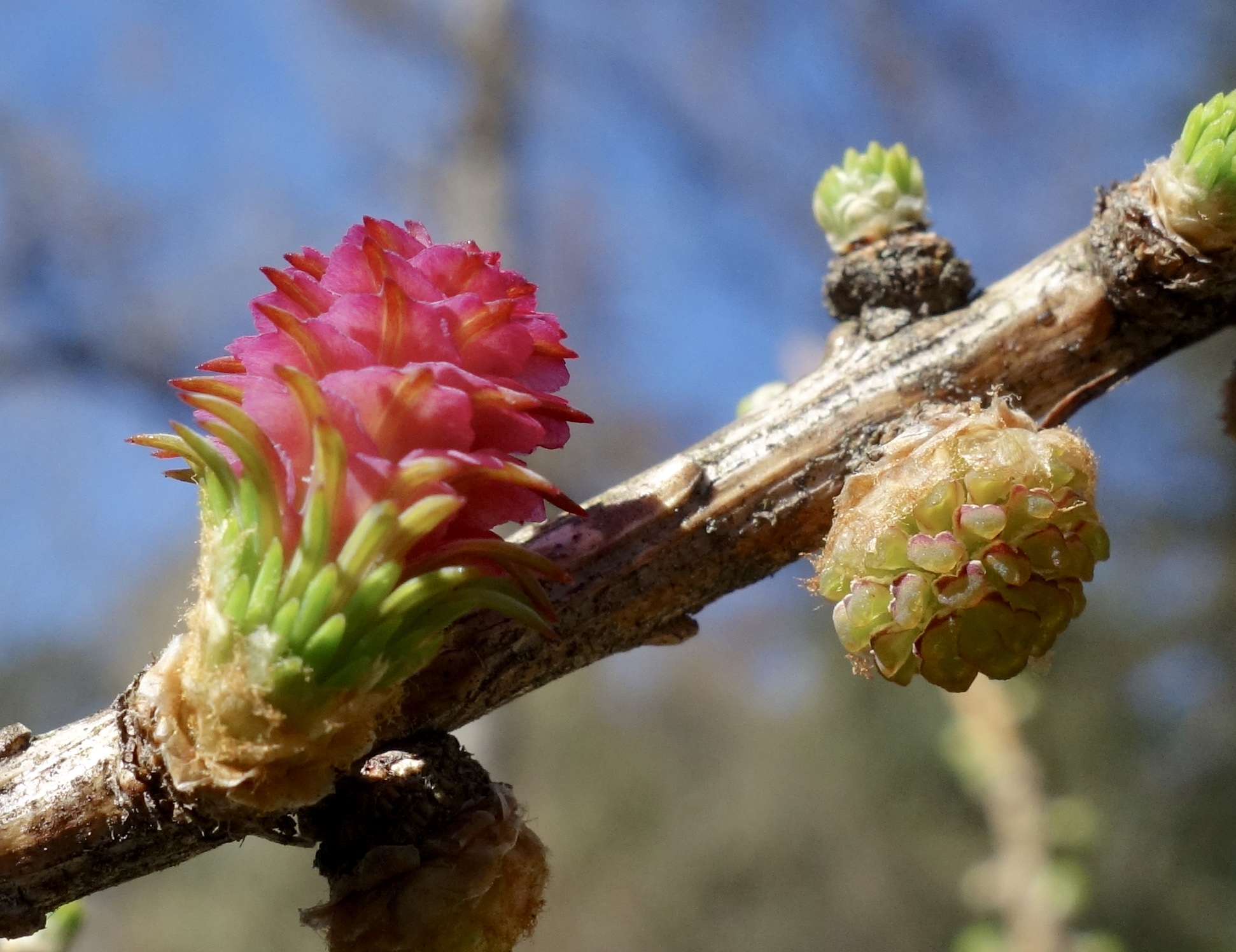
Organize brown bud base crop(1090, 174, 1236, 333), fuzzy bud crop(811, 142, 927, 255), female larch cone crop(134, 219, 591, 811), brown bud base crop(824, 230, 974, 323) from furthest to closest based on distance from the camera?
1. fuzzy bud crop(811, 142, 927, 255)
2. brown bud base crop(824, 230, 974, 323)
3. brown bud base crop(1090, 174, 1236, 333)
4. female larch cone crop(134, 219, 591, 811)

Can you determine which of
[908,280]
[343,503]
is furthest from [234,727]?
[908,280]

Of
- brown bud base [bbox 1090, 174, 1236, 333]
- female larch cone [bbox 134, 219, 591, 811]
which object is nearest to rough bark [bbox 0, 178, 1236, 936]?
brown bud base [bbox 1090, 174, 1236, 333]

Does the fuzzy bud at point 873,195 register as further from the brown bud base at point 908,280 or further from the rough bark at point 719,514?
the rough bark at point 719,514

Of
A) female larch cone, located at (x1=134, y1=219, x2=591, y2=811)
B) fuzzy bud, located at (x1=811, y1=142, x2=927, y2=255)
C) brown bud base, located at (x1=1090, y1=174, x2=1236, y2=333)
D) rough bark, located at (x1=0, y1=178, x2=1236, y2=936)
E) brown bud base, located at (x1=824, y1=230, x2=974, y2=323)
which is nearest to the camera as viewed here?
female larch cone, located at (x1=134, y1=219, x2=591, y2=811)

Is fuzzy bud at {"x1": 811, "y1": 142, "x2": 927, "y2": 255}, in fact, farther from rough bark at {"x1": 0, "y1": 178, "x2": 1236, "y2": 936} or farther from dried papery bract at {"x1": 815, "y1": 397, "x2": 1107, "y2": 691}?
dried papery bract at {"x1": 815, "y1": 397, "x2": 1107, "y2": 691}

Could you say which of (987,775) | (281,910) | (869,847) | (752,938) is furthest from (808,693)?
(987,775)

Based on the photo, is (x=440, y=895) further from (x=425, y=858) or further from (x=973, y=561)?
(x=973, y=561)
